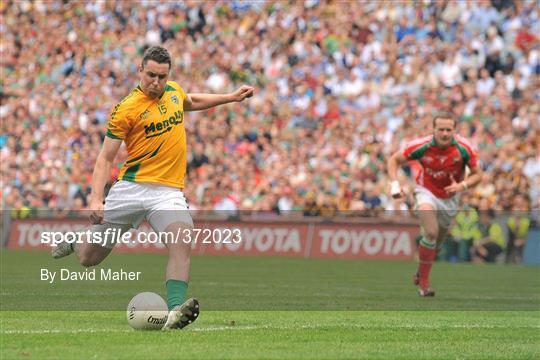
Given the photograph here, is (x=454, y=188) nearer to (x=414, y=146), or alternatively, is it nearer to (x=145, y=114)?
(x=414, y=146)

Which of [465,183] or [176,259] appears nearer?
[176,259]

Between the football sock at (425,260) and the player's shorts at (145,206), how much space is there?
5.79 metres

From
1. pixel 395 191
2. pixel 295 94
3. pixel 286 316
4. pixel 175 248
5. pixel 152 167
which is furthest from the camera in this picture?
pixel 295 94

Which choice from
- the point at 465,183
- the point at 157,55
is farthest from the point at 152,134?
the point at 465,183

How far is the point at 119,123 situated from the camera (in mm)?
10484

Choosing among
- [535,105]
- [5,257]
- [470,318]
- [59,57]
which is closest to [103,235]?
[470,318]

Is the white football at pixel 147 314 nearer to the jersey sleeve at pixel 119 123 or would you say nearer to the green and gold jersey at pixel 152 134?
the green and gold jersey at pixel 152 134

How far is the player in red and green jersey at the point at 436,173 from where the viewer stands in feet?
52.8

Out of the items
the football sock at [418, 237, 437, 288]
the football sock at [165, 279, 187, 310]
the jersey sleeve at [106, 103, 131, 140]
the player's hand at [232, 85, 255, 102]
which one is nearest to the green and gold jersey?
the jersey sleeve at [106, 103, 131, 140]

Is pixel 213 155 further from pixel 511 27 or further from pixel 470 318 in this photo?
pixel 470 318

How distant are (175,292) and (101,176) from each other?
116 cm

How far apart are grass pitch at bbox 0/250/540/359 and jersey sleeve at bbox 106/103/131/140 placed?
1647 mm

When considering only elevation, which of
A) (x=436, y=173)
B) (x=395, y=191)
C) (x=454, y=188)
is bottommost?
(x=395, y=191)

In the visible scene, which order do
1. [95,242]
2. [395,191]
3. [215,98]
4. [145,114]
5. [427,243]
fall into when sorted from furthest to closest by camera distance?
[427,243] < [395,191] < [215,98] < [95,242] < [145,114]
